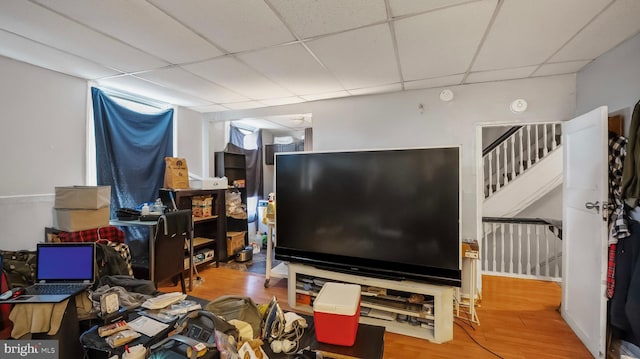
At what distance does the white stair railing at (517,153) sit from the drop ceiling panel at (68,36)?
15.1 feet

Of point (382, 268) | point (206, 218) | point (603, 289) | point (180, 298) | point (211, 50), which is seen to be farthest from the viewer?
point (206, 218)

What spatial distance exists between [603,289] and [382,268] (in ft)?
5.08

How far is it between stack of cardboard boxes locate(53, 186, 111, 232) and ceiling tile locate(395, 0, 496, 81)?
299cm

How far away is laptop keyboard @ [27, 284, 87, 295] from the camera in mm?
1582

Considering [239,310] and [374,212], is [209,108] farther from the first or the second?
[239,310]

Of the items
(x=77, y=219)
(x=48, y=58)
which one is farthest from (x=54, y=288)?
(x=48, y=58)

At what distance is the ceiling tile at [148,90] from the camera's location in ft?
9.46

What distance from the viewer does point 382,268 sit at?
7.99ft

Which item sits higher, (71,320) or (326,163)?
(326,163)

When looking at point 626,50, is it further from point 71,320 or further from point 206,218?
point 206,218

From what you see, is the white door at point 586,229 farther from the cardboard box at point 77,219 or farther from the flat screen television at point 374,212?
the cardboard box at point 77,219

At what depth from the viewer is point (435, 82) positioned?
2961 millimetres

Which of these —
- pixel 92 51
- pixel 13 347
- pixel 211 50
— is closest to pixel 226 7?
pixel 211 50

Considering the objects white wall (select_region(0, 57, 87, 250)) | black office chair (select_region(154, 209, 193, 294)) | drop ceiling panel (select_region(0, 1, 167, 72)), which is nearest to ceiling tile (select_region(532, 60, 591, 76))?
drop ceiling panel (select_region(0, 1, 167, 72))
